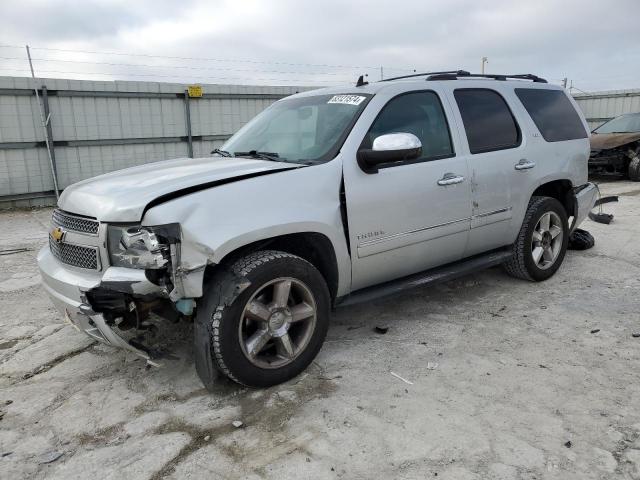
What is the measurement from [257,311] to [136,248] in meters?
0.76

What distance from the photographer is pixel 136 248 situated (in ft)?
8.86

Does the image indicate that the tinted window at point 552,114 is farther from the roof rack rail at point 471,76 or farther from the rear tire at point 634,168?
the rear tire at point 634,168

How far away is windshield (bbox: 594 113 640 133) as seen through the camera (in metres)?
12.6

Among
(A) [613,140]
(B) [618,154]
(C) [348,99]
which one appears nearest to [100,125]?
(C) [348,99]

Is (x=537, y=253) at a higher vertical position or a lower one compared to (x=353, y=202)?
lower

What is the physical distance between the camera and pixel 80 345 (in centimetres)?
382

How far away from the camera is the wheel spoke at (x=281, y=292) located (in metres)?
3.01

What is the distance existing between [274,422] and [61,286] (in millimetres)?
1477

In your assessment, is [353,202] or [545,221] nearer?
[353,202]

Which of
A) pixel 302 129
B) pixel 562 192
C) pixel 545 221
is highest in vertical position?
pixel 302 129

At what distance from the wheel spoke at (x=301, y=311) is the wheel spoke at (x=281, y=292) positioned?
128 millimetres

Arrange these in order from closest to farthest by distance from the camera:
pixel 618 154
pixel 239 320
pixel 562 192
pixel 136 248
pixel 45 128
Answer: pixel 136 248
pixel 239 320
pixel 562 192
pixel 45 128
pixel 618 154

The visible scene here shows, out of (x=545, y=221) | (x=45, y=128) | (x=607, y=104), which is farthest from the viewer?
(x=607, y=104)

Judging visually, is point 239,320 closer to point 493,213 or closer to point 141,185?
point 141,185
